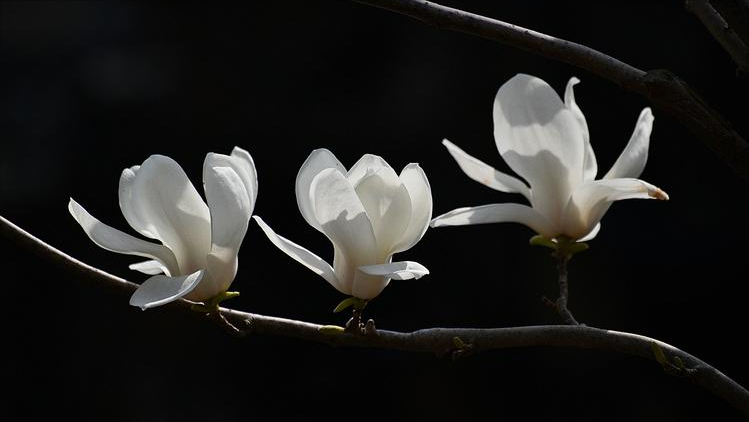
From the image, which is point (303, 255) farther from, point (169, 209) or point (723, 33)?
point (723, 33)

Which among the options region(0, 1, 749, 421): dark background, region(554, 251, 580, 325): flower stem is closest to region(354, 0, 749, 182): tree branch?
region(554, 251, 580, 325): flower stem

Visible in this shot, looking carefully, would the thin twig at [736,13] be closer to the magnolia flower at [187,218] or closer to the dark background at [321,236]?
the magnolia flower at [187,218]

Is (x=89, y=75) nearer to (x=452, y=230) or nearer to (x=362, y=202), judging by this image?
(x=452, y=230)

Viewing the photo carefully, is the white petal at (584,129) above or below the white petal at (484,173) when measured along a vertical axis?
above

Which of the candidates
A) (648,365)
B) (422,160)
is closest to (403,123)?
(422,160)

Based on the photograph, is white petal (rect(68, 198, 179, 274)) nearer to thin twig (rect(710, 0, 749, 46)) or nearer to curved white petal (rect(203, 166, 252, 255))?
curved white petal (rect(203, 166, 252, 255))

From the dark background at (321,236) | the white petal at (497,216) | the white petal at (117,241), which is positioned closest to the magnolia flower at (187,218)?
the white petal at (117,241)
